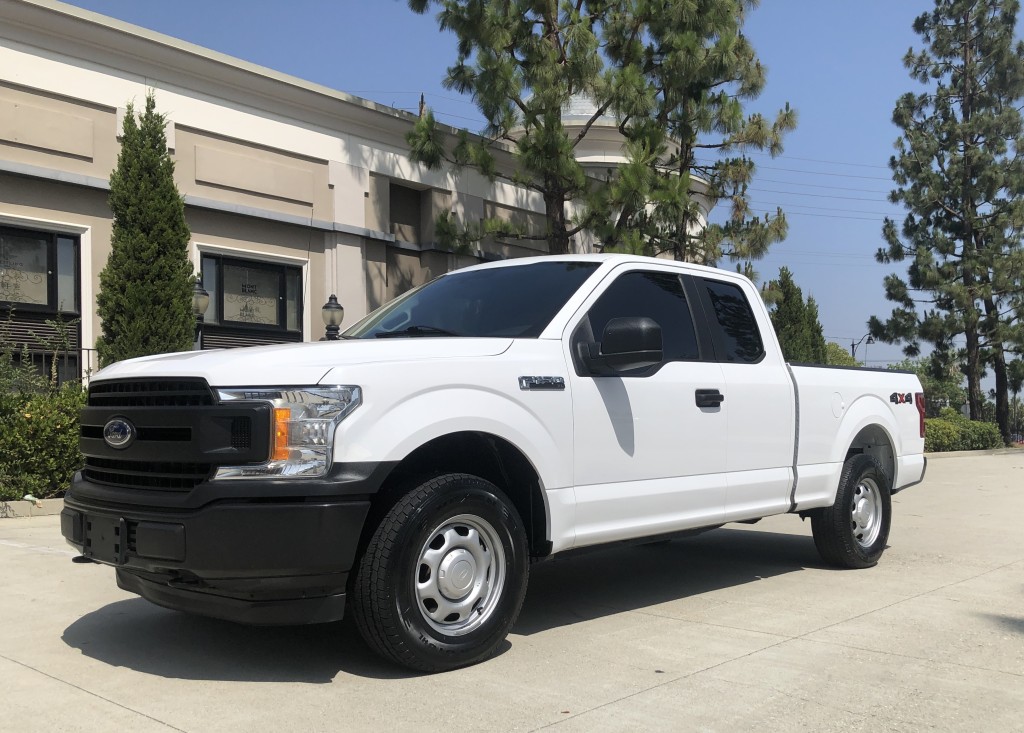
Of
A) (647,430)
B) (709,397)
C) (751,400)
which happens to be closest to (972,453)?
(751,400)

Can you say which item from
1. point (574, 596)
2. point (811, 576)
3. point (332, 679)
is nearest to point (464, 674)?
point (332, 679)

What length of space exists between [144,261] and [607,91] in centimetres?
809

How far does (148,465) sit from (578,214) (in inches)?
Result: 549

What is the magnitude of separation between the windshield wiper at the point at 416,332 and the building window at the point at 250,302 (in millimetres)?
11887

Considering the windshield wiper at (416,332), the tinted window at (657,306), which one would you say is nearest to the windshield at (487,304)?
the windshield wiper at (416,332)

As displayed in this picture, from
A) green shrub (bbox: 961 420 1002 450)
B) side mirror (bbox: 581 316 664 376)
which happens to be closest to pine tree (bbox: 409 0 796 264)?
side mirror (bbox: 581 316 664 376)

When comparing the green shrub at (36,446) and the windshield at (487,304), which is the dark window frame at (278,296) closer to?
the green shrub at (36,446)

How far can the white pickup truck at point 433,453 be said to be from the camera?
13.3 feet

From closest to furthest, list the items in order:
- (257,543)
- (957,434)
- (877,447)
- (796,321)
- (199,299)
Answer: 1. (257,543)
2. (877,447)
3. (199,299)
4. (796,321)
5. (957,434)

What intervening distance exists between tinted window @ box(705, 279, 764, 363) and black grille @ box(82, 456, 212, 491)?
3424 mm

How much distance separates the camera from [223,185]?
16.6 m

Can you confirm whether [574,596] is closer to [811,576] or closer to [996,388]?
[811,576]

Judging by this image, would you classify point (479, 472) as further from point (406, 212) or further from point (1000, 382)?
point (1000, 382)

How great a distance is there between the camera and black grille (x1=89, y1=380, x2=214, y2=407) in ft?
13.7
